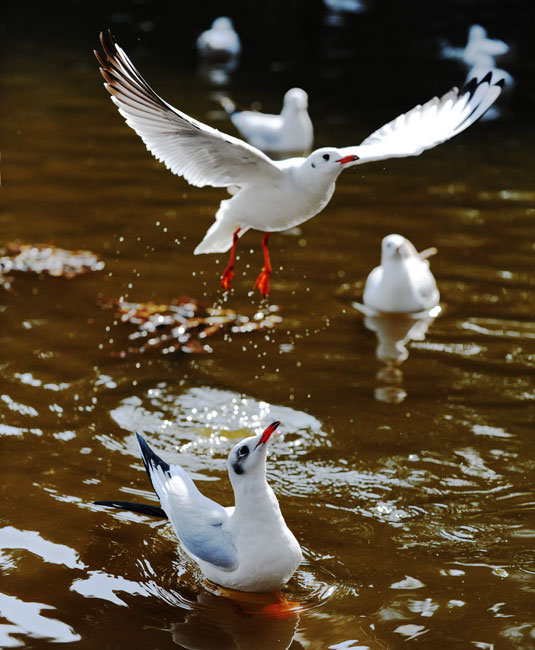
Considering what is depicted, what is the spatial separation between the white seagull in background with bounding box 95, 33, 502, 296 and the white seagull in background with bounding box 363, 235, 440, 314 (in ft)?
10.5

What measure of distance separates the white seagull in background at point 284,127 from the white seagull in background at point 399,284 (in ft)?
13.9

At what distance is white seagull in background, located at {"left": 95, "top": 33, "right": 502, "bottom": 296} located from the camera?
159 inches

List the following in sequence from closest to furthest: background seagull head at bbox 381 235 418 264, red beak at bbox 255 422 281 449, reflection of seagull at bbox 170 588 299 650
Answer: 1. red beak at bbox 255 422 281 449
2. reflection of seagull at bbox 170 588 299 650
3. background seagull head at bbox 381 235 418 264

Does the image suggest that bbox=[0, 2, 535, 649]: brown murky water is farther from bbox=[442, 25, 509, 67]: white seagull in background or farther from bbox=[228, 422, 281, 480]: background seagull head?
bbox=[442, 25, 509, 67]: white seagull in background

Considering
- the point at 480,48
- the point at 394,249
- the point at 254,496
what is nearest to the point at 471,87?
the point at 254,496

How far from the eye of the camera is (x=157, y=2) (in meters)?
22.2

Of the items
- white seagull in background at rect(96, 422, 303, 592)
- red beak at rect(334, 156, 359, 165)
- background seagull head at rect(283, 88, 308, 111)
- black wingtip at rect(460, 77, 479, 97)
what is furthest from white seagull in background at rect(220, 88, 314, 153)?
red beak at rect(334, 156, 359, 165)

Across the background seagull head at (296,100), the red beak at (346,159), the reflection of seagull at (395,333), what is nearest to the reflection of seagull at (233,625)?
the red beak at (346,159)

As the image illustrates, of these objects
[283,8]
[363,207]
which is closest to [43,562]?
[363,207]

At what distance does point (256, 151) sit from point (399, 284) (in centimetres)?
406

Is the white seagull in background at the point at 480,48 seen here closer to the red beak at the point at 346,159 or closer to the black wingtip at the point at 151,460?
the black wingtip at the point at 151,460

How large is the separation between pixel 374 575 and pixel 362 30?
54.2 feet

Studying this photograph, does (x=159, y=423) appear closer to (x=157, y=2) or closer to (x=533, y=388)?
(x=533, y=388)

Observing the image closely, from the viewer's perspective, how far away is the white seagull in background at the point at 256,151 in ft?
13.3
